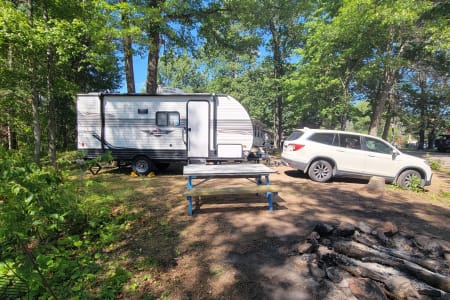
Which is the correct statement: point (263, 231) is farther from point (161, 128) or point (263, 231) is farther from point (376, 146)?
point (161, 128)

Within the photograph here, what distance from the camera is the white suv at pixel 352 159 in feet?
23.9

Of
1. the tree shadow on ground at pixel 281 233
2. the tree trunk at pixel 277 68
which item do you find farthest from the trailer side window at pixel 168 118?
the tree trunk at pixel 277 68

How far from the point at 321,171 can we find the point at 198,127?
4.62 m

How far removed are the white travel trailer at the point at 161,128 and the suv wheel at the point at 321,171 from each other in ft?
7.95

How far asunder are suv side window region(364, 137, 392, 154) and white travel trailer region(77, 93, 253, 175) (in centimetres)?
392

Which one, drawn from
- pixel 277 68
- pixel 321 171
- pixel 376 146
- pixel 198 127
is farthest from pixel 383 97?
pixel 277 68

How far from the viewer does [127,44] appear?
10.7m

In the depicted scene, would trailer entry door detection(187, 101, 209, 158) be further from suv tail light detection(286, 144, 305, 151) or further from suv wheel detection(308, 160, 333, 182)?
suv wheel detection(308, 160, 333, 182)

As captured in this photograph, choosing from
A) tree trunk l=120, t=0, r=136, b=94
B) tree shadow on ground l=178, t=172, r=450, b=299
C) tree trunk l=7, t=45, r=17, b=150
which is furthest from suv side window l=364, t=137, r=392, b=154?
tree trunk l=7, t=45, r=17, b=150

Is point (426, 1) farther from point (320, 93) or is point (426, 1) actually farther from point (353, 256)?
point (353, 256)

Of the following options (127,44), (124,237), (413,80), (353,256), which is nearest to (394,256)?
(353,256)

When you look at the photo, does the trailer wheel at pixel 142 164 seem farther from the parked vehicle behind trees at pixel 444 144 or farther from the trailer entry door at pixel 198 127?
the parked vehicle behind trees at pixel 444 144

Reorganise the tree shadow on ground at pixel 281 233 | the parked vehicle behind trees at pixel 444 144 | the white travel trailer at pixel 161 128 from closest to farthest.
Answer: the tree shadow on ground at pixel 281 233, the white travel trailer at pixel 161 128, the parked vehicle behind trees at pixel 444 144

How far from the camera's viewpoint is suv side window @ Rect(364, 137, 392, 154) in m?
7.45
